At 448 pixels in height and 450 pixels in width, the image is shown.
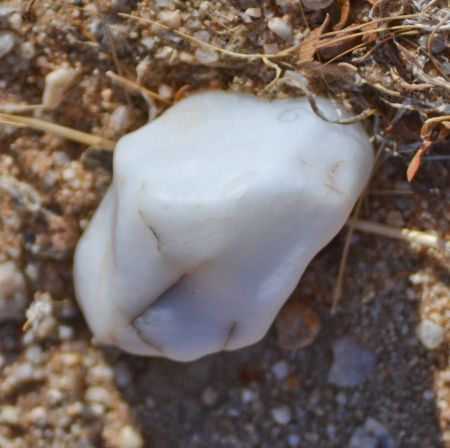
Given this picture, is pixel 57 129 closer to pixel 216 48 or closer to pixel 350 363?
pixel 216 48

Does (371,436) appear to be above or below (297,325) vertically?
below

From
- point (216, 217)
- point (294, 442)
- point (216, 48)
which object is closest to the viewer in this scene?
point (216, 217)

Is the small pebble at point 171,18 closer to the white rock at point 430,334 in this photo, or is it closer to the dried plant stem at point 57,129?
the dried plant stem at point 57,129

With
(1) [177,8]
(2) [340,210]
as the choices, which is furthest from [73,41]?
(2) [340,210]

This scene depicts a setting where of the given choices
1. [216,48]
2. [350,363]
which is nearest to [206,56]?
[216,48]

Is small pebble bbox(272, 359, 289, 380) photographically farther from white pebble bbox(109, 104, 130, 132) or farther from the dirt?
white pebble bbox(109, 104, 130, 132)
